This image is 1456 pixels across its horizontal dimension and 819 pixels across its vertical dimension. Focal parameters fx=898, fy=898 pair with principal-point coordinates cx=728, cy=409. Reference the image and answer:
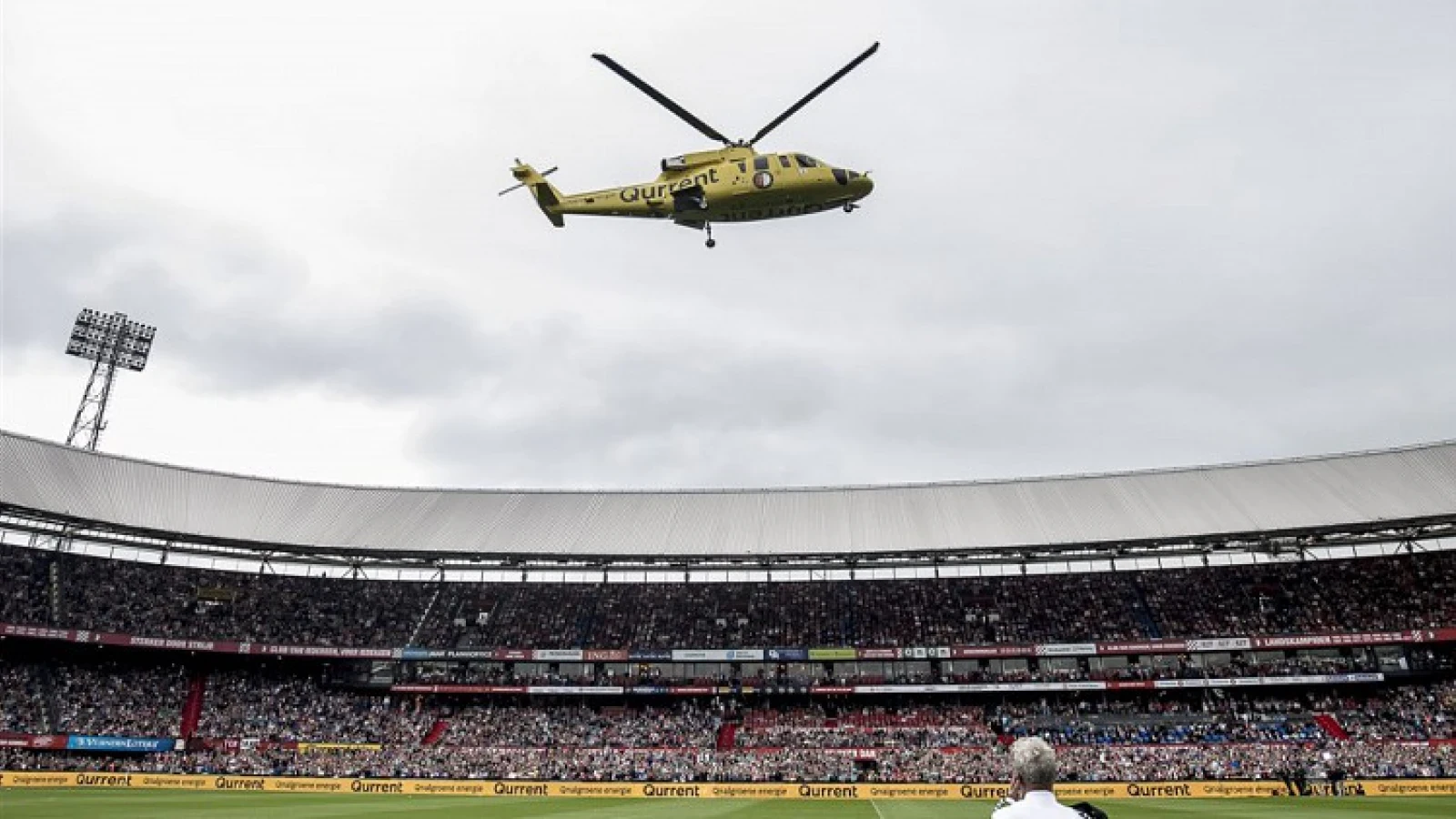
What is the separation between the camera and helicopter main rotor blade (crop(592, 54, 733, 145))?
2084 cm

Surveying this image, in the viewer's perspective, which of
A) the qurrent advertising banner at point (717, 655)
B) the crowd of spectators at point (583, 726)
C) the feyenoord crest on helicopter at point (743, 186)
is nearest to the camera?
the feyenoord crest on helicopter at point (743, 186)

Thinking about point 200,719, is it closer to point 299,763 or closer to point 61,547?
point 299,763

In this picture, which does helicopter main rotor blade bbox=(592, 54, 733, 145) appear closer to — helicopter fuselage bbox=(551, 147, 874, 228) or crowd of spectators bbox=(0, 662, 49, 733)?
helicopter fuselage bbox=(551, 147, 874, 228)

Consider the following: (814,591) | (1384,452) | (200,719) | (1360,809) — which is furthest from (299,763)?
(1384,452)

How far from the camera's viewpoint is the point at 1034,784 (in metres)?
4.63

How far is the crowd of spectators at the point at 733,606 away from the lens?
54469mm

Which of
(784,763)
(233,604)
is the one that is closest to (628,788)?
(784,763)

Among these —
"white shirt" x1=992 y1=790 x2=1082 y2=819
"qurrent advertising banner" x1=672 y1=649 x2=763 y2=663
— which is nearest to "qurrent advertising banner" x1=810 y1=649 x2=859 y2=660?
"qurrent advertising banner" x1=672 y1=649 x2=763 y2=663

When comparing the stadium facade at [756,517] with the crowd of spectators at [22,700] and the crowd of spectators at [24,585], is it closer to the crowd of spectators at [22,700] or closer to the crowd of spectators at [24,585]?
the crowd of spectators at [24,585]

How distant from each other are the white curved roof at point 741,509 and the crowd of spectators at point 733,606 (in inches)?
190

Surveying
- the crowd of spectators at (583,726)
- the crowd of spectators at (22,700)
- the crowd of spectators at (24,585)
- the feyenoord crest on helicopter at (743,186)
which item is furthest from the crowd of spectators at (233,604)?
the feyenoord crest on helicopter at (743,186)

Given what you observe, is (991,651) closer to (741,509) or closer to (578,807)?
(741,509)

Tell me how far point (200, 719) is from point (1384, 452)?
76.0 metres

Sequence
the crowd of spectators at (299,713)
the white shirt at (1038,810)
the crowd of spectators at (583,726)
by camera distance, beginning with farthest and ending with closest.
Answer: the crowd of spectators at (299,713)
the crowd of spectators at (583,726)
the white shirt at (1038,810)
